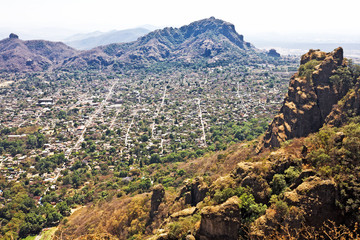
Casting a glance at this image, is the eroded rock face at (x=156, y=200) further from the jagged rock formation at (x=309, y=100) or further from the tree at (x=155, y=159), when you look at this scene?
the tree at (x=155, y=159)

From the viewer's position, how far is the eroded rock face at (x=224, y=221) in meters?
15.5

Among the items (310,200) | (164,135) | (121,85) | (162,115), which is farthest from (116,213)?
(121,85)

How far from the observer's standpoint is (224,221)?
1549cm

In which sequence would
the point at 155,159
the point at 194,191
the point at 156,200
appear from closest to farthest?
the point at 194,191, the point at 156,200, the point at 155,159

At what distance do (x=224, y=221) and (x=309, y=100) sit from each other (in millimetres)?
27314

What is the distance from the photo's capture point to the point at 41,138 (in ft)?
287

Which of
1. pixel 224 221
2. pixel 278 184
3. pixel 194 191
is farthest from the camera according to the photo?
pixel 194 191

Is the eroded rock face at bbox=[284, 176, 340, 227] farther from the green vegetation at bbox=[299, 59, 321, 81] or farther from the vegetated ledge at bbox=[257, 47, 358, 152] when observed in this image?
the green vegetation at bbox=[299, 59, 321, 81]

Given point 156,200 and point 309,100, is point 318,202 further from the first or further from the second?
point 309,100

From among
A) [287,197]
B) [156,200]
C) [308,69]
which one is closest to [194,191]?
[156,200]

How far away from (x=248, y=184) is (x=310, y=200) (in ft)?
16.6

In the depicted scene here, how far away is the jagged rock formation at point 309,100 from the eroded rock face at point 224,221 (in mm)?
22838

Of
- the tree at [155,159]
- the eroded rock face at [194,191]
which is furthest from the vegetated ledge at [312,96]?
the tree at [155,159]

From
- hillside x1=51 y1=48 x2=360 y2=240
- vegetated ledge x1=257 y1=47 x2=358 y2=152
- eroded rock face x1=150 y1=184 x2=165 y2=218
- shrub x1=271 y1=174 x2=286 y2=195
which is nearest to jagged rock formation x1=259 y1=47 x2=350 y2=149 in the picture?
vegetated ledge x1=257 y1=47 x2=358 y2=152
